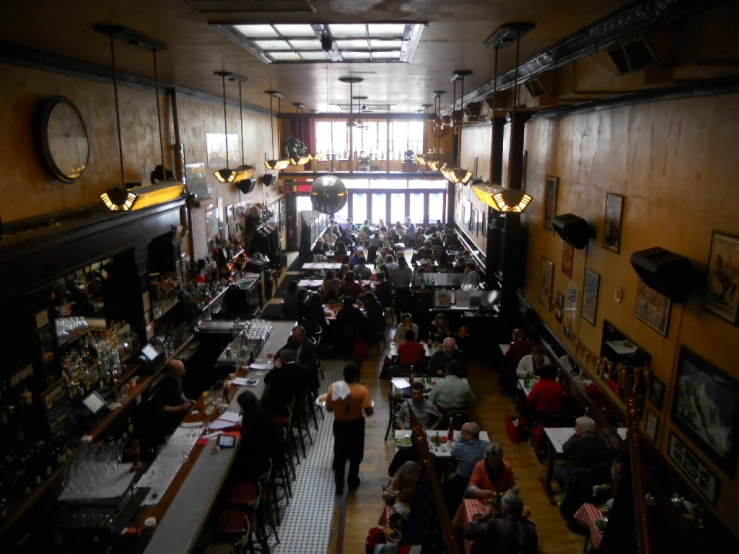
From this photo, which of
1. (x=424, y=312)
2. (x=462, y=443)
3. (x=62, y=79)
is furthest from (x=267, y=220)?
(x=462, y=443)

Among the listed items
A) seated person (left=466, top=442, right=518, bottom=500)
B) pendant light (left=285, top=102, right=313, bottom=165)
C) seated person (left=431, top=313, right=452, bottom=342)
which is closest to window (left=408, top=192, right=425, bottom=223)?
pendant light (left=285, top=102, right=313, bottom=165)

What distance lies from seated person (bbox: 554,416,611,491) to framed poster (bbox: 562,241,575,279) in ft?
8.50

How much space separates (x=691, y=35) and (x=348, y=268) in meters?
9.76

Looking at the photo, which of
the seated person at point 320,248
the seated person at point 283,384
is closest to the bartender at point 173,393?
the seated person at point 283,384

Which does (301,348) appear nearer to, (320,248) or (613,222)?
(613,222)

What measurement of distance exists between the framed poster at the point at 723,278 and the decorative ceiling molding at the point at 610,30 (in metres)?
1.74

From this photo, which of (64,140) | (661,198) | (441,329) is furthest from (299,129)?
(661,198)

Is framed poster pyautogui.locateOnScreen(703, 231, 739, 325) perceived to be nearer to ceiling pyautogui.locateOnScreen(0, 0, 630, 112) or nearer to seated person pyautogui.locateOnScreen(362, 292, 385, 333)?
ceiling pyautogui.locateOnScreen(0, 0, 630, 112)

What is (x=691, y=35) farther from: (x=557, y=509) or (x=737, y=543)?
(x=557, y=509)

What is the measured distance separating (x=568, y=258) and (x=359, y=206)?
50.7ft

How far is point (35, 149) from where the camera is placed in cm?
543

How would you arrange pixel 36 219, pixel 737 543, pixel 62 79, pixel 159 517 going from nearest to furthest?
pixel 737 543
pixel 159 517
pixel 36 219
pixel 62 79

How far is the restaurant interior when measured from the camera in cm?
424

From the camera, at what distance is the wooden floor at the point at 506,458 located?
5824mm
